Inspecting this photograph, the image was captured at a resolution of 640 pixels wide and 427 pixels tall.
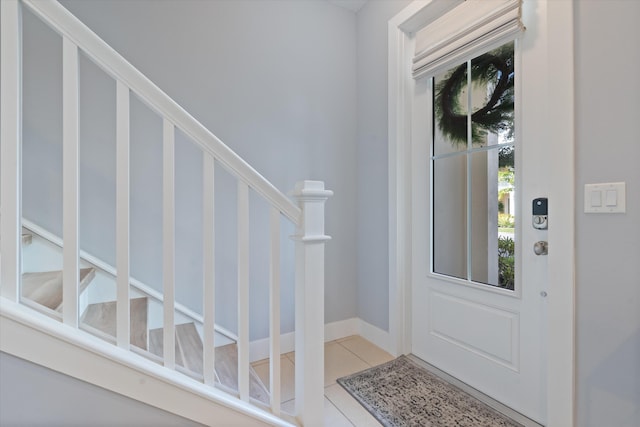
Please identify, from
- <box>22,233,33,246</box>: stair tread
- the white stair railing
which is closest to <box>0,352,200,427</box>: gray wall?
the white stair railing

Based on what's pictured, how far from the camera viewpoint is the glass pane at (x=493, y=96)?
146 cm

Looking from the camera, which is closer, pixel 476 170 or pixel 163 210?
pixel 163 210

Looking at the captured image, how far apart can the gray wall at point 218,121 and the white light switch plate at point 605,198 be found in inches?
58.2

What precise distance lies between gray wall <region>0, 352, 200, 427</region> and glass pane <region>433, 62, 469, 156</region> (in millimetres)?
1941

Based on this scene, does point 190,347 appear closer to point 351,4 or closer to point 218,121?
point 218,121

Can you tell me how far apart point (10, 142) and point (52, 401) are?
0.68 metres

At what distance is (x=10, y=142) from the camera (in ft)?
2.28

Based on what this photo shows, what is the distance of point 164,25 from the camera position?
1697 mm

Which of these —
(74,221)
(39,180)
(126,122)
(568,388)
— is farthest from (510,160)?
(39,180)

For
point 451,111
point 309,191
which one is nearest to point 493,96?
point 451,111

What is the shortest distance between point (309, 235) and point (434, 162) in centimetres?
119

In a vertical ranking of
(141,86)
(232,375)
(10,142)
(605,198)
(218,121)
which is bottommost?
(232,375)

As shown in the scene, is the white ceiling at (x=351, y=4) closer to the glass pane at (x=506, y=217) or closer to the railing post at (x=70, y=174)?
the glass pane at (x=506, y=217)

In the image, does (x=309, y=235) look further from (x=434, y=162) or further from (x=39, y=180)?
(x=39, y=180)
